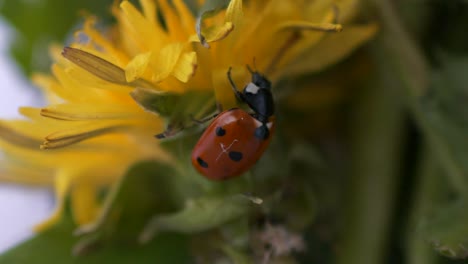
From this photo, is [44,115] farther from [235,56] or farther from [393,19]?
[393,19]

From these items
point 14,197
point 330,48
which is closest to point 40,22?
point 14,197

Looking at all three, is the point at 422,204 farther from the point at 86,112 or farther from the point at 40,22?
the point at 40,22

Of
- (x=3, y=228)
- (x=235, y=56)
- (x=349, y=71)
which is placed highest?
(x=235, y=56)

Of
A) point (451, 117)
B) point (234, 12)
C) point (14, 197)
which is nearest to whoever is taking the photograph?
point (234, 12)

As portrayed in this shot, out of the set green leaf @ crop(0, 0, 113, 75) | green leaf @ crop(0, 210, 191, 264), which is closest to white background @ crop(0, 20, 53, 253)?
green leaf @ crop(0, 0, 113, 75)

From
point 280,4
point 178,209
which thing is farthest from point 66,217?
point 280,4

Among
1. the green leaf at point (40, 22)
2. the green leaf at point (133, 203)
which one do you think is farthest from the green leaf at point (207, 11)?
the green leaf at point (40, 22)
